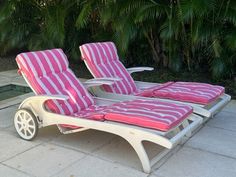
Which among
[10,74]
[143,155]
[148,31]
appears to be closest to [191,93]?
[143,155]

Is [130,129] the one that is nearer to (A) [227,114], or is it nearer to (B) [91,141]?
(B) [91,141]

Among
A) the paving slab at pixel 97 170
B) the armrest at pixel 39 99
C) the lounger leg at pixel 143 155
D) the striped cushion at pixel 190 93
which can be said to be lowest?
the paving slab at pixel 97 170

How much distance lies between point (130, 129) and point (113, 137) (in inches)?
36.3

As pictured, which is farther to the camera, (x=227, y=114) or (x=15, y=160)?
(x=227, y=114)

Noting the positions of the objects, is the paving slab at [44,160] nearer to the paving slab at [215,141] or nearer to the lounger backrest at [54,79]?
the lounger backrest at [54,79]

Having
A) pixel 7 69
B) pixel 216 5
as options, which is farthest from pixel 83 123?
pixel 7 69

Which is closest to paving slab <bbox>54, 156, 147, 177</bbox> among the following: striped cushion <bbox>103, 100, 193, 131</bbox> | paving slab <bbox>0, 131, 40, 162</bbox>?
striped cushion <bbox>103, 100, 193, 131</bbox>

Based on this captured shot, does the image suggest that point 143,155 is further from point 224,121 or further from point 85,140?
point 224,121

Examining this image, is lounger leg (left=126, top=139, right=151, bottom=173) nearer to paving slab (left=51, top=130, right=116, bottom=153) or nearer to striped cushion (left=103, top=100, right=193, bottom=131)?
striped cushion (left=103, top=100, right=193, bottom=131)

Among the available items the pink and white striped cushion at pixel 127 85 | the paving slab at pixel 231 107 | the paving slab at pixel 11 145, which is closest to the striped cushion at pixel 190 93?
the pink and white striped cushion at pixel 127 85

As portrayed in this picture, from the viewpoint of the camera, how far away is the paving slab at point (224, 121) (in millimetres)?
4375

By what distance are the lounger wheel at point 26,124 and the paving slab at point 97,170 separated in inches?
32.9

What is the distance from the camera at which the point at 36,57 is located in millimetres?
4141

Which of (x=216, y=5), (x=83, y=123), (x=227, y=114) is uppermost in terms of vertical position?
(x=216, y=5)
